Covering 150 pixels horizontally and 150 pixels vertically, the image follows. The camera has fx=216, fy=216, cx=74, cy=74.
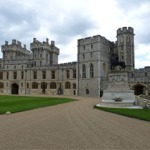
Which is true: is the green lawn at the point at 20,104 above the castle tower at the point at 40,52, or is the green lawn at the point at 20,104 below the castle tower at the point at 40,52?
below

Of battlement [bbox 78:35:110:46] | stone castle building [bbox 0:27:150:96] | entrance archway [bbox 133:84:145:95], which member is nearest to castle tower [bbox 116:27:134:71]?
stone castle building [bbox 0:27:150:96]

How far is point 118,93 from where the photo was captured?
2605 centimetres

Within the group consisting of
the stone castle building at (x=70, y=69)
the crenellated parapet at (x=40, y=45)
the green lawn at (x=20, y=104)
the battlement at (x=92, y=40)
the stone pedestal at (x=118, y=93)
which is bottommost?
the green lawn at (x=20, y=104)

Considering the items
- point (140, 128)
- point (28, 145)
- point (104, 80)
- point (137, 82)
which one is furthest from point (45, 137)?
point (104, 80)

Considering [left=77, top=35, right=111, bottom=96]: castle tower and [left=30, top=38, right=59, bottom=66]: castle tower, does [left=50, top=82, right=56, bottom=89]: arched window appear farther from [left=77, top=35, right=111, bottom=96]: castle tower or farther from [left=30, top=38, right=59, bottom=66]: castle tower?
[left=77, top=35, right=111, bottom=96]: castle tower

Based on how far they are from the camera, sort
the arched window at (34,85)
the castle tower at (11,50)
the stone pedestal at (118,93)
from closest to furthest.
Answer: the stone pedestal at (118,93)
the arched window at (34,85)
the castle tower at (11,50)

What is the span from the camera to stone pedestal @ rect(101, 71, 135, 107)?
24.2 m

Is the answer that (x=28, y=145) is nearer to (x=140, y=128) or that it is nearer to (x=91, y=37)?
(x=140, y=128)

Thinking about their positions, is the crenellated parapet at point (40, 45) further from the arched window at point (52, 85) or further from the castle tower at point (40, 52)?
the arched window at point (52, 85)

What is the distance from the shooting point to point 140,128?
34.4 ft

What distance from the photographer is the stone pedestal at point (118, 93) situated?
24188mm

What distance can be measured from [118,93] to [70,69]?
33389 millimetres

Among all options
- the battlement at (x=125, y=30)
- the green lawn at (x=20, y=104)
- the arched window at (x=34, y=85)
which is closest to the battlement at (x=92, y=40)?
the battlement at (x=125, y=30)

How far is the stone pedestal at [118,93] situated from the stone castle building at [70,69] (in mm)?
18984
